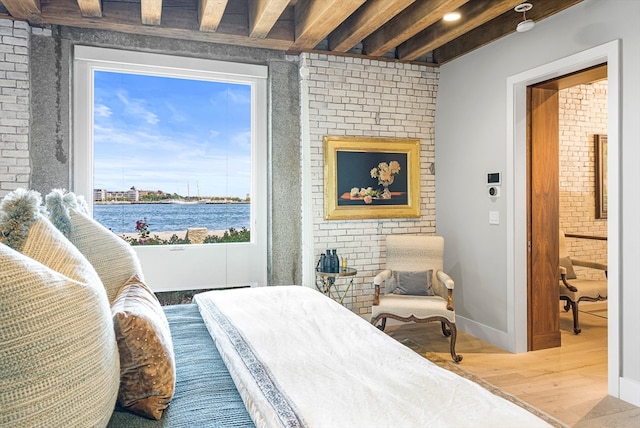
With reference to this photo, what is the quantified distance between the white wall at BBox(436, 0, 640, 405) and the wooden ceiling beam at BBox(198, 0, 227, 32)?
231 cm

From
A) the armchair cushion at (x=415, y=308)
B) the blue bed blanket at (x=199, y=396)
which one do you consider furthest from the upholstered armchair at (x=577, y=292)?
the blue bed blanket at (x=199, y=396)

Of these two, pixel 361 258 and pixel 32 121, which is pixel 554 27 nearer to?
pixel 361 258

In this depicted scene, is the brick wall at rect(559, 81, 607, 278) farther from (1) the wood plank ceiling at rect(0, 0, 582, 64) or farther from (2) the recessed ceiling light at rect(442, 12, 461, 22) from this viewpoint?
(2) the recessed ceiling light at rect(442, 12, 461, 22)

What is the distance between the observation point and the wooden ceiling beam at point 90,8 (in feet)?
10.3

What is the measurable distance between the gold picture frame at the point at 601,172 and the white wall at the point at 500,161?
2145 millimetres

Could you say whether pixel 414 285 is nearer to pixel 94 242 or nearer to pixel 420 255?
pixel 420 255

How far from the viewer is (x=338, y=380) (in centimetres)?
133

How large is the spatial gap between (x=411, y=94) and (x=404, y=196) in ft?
3.42

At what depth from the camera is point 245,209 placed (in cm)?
421

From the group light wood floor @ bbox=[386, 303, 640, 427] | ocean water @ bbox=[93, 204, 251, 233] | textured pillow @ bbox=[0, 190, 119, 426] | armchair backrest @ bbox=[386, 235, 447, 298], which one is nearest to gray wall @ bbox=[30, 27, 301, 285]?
ocean water @ bbox=[93, 204, 251, 233]

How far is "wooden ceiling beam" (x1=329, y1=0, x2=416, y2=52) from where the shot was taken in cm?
319

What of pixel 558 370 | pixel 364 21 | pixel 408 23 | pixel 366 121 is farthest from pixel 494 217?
pixel 364 21

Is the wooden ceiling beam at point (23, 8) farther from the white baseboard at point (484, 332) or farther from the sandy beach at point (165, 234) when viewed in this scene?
the white baseboard at point (484, 332)

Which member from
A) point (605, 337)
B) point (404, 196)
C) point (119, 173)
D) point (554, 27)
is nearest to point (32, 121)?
point (119, 173)
